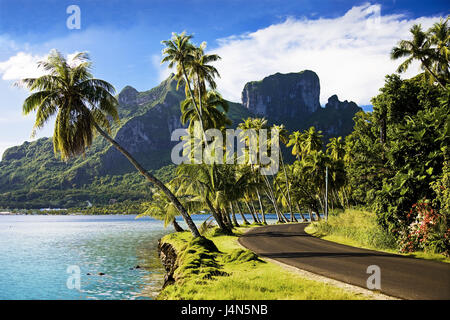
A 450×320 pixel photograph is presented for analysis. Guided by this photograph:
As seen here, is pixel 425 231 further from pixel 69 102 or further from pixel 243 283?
pixel 69 102

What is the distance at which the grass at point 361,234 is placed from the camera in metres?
15.4

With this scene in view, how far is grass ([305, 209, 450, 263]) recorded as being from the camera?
15.4m

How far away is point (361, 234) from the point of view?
2062cm

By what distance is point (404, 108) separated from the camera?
21.8 m

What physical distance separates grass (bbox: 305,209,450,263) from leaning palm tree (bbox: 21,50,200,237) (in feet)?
36.7

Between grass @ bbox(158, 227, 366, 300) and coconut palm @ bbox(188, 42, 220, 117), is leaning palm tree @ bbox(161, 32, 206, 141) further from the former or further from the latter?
grass @ bbox(158, 227, 366, 300)

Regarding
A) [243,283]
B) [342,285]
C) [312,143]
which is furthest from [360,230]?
[312,143]

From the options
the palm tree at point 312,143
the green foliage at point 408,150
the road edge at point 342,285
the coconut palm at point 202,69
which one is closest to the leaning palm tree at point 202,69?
the coconut palm at point 202,69

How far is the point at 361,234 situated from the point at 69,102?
68.5 ft

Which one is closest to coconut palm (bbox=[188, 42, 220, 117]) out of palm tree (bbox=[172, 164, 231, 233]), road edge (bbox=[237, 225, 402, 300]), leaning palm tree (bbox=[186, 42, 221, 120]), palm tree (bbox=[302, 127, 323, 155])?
leaning palm tree (bbox=[186, 42, 221, 120])

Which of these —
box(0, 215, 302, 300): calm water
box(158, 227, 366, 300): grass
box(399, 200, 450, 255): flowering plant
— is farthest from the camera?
box(0, 215, 302, 300): calm water

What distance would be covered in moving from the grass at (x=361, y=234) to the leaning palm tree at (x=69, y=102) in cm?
1118
